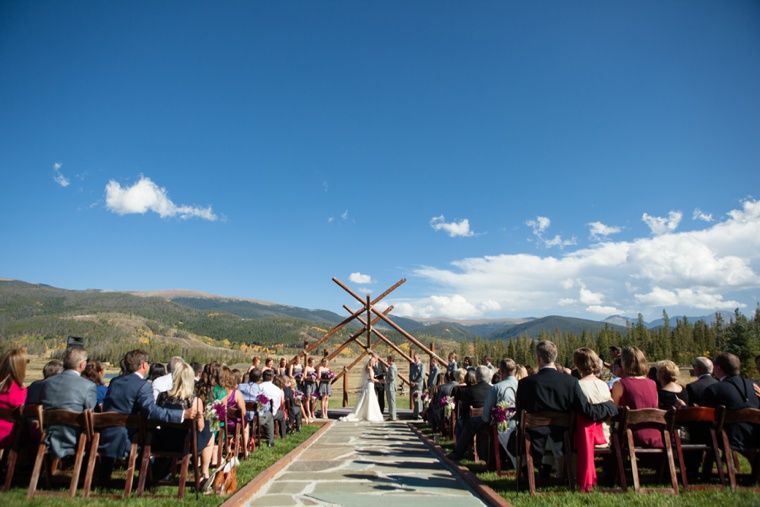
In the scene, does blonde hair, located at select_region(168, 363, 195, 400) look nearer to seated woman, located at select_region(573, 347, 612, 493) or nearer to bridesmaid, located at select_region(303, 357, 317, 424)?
seated woman, located at select_region(573, 347, 612, 493)

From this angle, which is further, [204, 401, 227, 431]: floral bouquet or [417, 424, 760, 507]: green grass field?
[204, 401, 227, 431]: floral bouquet

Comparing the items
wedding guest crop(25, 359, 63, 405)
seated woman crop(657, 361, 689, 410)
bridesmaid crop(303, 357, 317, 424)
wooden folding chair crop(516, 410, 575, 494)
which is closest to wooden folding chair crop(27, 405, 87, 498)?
wedding guest crop(25, 359, 63, 405)

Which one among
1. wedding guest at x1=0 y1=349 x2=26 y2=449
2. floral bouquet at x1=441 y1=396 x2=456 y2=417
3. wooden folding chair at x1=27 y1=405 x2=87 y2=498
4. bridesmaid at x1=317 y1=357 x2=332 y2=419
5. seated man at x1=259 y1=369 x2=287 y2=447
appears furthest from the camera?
bridesmaid at x1=317 y1=357 x2=332 y2=419

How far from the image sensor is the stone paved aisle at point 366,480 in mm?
5648

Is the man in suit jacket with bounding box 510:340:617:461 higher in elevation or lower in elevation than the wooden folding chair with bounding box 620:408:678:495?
higher

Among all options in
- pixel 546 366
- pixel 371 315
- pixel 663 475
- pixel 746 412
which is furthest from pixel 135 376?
pixel 371 315

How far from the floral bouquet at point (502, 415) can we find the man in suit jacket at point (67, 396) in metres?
5.37

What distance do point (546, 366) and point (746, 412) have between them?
2380 millimetres

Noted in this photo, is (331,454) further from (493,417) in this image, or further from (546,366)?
(546,366)

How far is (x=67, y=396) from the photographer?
6.04 m

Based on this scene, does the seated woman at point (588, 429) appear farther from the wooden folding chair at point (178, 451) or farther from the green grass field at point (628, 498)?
the wooden folding chair at point (178, 451)

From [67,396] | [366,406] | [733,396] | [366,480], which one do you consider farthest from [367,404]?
[733,396]

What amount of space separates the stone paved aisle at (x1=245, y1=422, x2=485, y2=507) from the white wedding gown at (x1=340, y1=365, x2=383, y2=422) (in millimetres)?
5409

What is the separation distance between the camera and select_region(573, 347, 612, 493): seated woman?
571 centimetres
